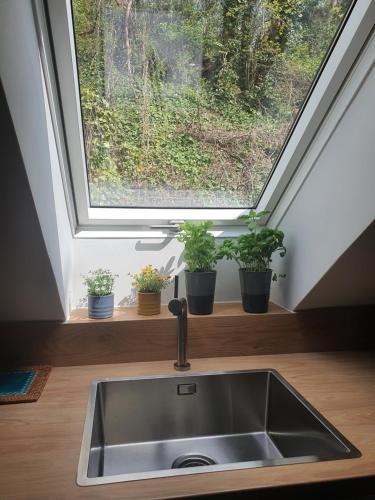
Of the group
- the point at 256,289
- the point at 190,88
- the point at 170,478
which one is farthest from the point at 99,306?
the point at 190,88

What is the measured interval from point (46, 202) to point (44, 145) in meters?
0.15

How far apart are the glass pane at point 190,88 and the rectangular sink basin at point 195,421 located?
76 centimetres

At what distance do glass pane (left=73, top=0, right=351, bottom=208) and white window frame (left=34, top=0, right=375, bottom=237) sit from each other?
0.14 ft

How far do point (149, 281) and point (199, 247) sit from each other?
0.24 meters

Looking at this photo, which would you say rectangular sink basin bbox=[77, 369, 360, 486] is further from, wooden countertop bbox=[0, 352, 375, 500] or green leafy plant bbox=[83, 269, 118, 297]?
green leafy plant bbox=[83, 269, 118, 297]

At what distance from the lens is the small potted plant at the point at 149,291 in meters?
1.50

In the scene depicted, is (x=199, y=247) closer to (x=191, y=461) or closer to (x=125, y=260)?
(x=125, y=260)

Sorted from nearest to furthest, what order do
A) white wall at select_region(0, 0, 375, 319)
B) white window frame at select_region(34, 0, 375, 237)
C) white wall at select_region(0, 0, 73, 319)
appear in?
white wall at select_region(0, 0, 73, 319)
white wall at select_region(0, 0, 375, 319)
white window frame at select_region(34, 0, 375, 237)

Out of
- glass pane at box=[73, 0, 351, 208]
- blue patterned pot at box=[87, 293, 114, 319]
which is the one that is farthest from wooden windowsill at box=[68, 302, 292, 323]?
glass pane at box=[73, 0, 351, 208]

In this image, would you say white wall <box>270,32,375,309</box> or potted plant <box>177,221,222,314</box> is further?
potted plant <box>177,221,222,314</box>

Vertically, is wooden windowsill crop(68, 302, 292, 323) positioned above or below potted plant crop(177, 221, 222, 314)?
below

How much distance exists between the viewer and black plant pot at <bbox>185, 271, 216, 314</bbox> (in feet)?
4.89

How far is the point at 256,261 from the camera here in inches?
60.1

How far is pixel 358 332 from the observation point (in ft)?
5.25
